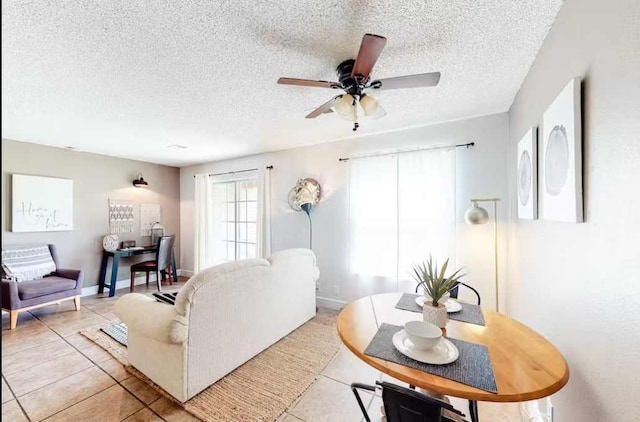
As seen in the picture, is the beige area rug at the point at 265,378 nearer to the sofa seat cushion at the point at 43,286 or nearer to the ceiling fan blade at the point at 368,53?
the sofa seat cushion at the point at 43,286

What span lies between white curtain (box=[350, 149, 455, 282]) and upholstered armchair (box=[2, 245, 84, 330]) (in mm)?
3350

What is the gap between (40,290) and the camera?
3.32 m

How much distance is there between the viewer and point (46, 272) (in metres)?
3.74

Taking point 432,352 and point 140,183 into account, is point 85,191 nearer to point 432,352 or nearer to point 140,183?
point 140,183

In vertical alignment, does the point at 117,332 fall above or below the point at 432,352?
below

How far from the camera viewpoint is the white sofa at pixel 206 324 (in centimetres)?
204

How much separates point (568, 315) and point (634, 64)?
3.65ft

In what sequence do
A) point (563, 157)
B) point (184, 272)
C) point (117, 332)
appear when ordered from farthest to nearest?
point (184, 272) → point (117, 332) → point (563, 157)

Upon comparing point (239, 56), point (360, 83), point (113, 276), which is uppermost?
point (239, 56)

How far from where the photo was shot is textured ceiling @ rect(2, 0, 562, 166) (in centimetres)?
162

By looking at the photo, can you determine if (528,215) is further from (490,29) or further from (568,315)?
(490,29)

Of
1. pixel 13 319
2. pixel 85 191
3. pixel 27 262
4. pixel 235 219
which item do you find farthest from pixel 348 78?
pixel 85 191

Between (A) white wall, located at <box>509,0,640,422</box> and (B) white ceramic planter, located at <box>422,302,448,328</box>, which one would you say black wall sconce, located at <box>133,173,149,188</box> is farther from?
(A) white wall, located at <box>509,0,640,422</box>

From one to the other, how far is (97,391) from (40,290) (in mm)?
1878
